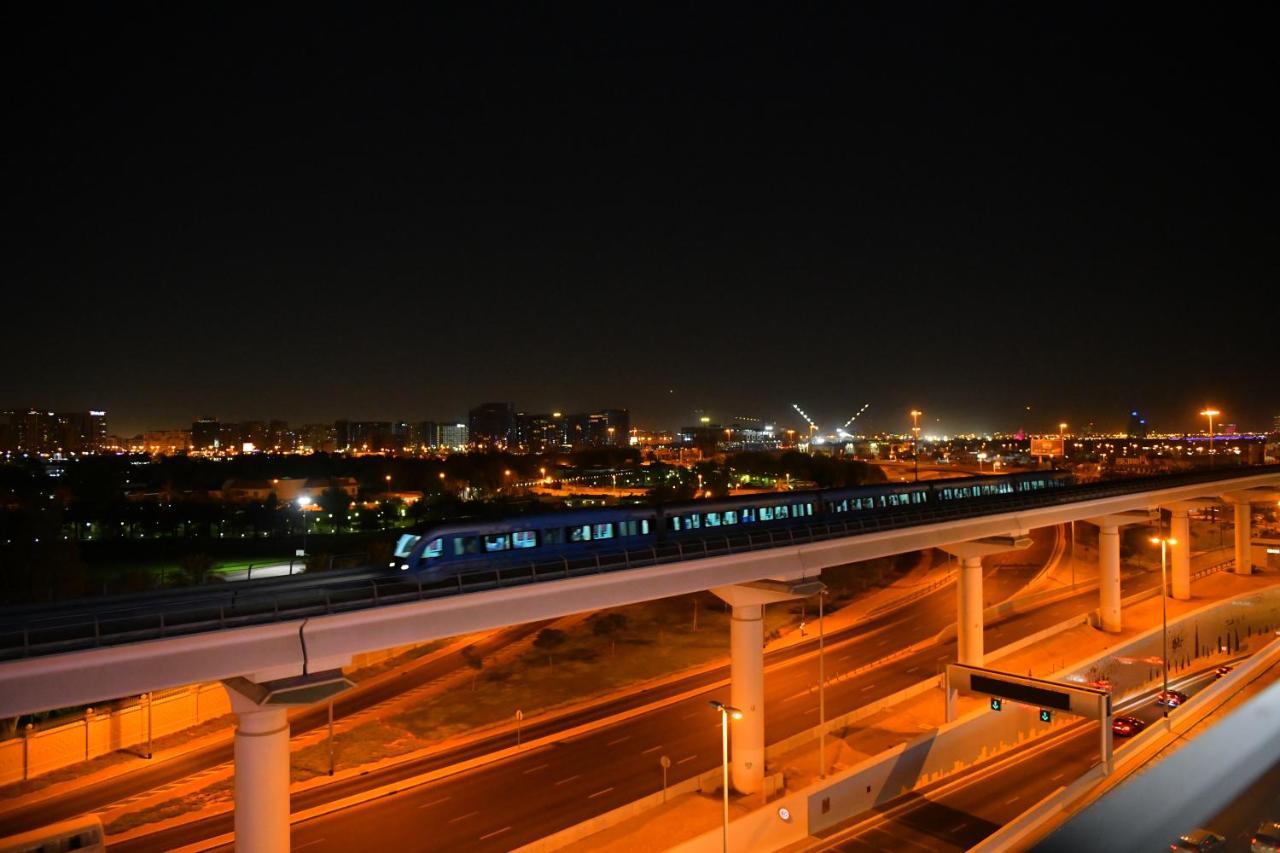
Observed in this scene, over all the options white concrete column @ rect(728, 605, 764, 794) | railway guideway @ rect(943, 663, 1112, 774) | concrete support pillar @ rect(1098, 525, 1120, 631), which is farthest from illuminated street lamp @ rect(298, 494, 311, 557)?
concrete support pillar @ rect(1098, 525, 1120, 631)

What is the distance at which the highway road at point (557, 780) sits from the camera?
77.4 ft

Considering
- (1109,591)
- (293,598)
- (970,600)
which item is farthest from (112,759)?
(1109,591)

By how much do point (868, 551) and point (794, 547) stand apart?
5.55 metres

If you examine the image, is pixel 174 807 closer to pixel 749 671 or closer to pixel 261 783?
pixel 261 783

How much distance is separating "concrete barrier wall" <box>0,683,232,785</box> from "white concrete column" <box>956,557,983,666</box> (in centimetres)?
3551

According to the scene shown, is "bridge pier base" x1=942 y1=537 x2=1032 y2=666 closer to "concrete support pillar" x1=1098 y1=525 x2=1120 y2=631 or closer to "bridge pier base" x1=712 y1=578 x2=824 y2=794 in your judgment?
"concrete support pillar" x1=1098 y1=525 x2=1120 y2=631

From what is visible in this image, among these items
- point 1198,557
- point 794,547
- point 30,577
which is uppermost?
point 794,547

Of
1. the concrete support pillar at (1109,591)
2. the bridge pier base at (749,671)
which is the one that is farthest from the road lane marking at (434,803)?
the concrete support pillar at (1109,591)

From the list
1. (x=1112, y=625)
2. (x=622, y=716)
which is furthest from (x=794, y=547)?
(x=1112, y=625)

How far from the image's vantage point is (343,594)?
20156 mm

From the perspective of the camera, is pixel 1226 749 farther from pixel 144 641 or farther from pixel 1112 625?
pixel 1112 625

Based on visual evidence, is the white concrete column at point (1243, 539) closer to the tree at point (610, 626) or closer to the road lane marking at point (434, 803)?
the tree at point (610, 626)

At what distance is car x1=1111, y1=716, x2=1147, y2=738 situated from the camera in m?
33.3

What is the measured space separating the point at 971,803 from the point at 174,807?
90.2 feet
